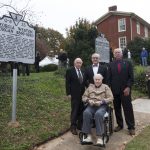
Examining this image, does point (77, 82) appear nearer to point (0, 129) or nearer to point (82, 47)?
point (0, 129)

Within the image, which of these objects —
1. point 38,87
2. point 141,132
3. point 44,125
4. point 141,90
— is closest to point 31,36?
point 44,125

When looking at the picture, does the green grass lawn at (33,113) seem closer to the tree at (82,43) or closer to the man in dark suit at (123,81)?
the man in dark suit at (123,81)

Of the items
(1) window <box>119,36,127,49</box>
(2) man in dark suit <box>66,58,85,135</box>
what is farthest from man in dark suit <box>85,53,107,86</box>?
(1) window <box>119,36,127,49</box>

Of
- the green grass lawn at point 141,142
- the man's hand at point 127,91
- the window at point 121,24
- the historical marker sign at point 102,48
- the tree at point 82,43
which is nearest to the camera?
the green grass lawn at point 141,142

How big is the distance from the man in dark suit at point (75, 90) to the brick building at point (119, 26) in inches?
1366

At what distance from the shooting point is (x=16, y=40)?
27.7ft

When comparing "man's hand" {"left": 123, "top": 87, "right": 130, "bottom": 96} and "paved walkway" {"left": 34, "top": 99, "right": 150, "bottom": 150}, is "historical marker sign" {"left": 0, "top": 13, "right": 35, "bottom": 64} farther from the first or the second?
"man's hand" {"left": 123, "top": 87, "right": 130, "bottom": 96}

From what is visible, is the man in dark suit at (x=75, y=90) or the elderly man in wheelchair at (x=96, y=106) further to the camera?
the man in dark suit at (x=75, y=90)

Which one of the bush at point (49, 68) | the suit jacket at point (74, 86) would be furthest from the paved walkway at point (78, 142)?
the bush at point (49, 68)

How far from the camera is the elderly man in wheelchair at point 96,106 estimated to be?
725 centimetres

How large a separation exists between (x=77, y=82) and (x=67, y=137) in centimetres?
137

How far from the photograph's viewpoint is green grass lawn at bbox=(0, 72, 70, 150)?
7.96 metres

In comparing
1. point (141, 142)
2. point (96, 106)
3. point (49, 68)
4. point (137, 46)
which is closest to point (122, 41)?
point (137, 46)

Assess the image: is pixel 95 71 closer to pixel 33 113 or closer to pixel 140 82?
pixel 33 113
